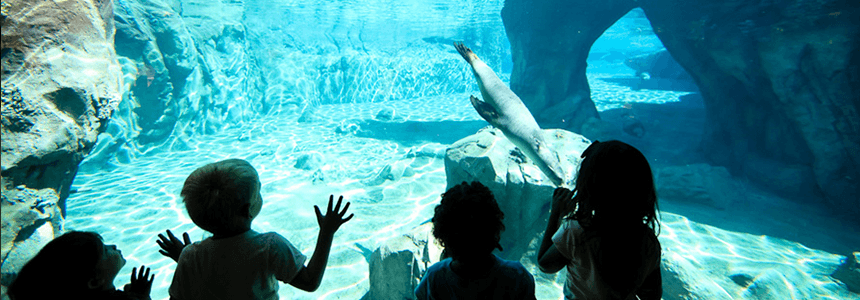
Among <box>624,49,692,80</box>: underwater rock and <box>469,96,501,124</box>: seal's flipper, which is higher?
<box>469,96,501,124</box>: seal's flipper

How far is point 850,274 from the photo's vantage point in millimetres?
4758

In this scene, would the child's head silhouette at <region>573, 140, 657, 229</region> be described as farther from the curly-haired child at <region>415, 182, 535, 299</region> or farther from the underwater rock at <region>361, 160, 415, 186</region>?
the underwater rock at <region>361, 160, 415, 186</region>

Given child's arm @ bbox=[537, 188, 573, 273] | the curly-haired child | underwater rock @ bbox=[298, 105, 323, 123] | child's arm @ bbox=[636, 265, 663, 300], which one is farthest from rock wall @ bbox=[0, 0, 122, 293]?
underwater rock @ bbox=[298, 105, 323, 123]

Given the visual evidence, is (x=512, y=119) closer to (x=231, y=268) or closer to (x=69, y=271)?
(x=231, y=268)

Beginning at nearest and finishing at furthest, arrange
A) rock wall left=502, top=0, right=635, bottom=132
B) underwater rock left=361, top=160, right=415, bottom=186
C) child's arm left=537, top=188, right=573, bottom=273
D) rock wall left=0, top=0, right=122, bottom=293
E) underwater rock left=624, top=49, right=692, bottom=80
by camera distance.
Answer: child's arm left=537, top=188, right=573, bottom=273 → rock wall left=0, top=0, right=122, bottom=293 → underwater rock left=361, top=160, right=415, bottom=186 → rock wall left=502, top=0, right=635, bottom=132 → underwater rock left=624, top=49, right=692, bottom=80

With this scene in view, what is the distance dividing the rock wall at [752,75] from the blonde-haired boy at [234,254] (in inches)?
406

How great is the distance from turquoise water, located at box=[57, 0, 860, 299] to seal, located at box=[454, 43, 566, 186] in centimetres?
142

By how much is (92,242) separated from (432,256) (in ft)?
8.99

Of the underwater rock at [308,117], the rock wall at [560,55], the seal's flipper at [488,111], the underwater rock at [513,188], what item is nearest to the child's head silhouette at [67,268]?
the seal's flipper at [488,111]

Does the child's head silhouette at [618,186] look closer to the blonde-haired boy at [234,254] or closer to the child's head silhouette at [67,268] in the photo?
the blonde-haired boy at [234,254]

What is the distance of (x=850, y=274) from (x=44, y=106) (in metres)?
10.5

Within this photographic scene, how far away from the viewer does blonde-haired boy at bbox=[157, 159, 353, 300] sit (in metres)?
1.46

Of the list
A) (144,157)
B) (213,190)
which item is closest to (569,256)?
(213,190)

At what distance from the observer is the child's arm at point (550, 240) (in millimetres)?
1695
